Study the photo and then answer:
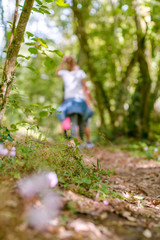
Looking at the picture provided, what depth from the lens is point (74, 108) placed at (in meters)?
4.52

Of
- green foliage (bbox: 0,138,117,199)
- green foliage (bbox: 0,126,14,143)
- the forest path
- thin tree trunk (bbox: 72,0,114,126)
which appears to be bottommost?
the forest path

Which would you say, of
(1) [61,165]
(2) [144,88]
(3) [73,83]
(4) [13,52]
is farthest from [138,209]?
(2) [144,88]

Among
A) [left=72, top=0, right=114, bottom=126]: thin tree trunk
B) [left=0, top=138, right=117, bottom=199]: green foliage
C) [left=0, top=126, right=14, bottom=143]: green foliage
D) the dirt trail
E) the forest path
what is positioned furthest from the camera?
[left=72, top=0, right=114, bottom=126]: thin tree trunk

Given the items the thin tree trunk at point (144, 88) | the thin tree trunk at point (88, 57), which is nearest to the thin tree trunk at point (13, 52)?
the thin tree trunk at point (144, 88)

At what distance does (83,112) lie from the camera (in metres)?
4.69

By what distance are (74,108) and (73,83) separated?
2.20ft

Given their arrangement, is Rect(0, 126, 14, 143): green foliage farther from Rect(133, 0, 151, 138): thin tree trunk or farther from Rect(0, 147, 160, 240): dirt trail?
Rect(133, 0, 151, 138): thin tree trunk

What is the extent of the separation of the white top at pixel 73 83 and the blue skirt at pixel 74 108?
0.44 ft

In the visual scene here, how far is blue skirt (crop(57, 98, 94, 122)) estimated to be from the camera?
14.8 feet

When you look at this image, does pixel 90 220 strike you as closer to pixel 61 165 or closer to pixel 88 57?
pixel 61 165

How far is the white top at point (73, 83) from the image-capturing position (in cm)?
474

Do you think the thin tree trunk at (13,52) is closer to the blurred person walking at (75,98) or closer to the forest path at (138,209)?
the forest path at (138,209)

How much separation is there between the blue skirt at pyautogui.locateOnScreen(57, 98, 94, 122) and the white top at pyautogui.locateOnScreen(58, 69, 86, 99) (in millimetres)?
133

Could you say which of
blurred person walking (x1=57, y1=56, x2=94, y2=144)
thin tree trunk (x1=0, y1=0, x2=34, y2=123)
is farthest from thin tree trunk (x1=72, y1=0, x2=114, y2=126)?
thin tree trunk (x1=0, y1=0, x2=34, y2=123)
